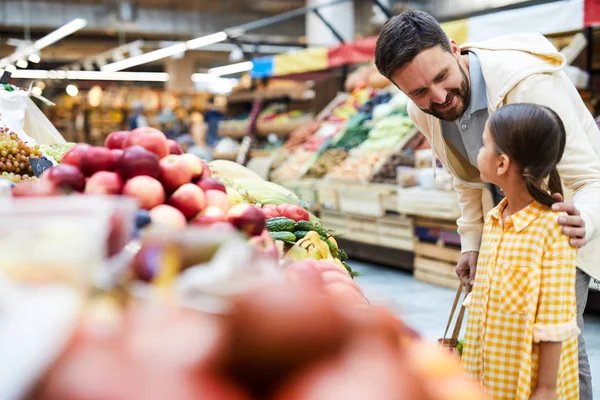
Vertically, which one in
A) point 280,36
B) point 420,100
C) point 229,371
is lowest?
point 229,371

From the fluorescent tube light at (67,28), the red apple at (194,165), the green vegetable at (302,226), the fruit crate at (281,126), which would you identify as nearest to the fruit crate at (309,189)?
the fruit crate at (281,126)

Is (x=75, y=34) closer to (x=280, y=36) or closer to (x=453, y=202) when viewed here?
(x=280, y=36)

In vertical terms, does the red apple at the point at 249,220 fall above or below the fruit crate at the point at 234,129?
below

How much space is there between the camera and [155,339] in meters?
0.48

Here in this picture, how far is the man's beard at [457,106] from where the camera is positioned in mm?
2033

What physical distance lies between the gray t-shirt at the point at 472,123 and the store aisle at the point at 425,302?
100 centimetres

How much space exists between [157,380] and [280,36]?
58.8ft

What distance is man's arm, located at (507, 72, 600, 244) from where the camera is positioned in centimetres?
177

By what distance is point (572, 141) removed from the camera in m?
1.83

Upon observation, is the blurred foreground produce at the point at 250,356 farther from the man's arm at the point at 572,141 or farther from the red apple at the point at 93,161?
the man's arm at the point at 572,141

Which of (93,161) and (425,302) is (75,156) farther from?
(425,302)

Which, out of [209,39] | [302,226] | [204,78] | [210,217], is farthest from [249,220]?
[204,78]

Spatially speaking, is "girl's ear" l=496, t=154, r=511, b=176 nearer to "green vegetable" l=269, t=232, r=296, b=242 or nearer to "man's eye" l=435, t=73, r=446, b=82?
"man's eye" l=435, t=73, r=446, b=82

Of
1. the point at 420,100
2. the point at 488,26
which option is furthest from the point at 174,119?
the point at 420,100
